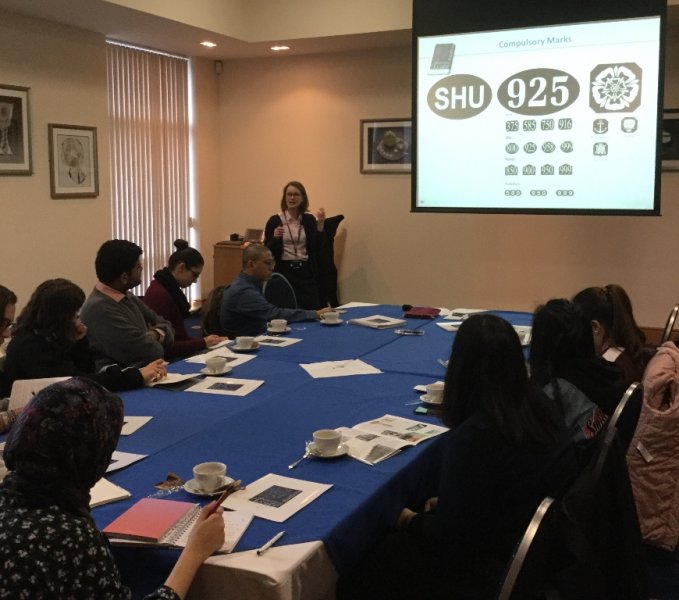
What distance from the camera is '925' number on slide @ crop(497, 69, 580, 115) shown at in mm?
5102

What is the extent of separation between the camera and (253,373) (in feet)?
9.76

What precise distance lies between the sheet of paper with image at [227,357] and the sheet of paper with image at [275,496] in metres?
1.26

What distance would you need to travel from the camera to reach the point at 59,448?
128cm

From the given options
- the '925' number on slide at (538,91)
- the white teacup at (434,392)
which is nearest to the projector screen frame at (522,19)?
the '925' number on slide at (538,91)

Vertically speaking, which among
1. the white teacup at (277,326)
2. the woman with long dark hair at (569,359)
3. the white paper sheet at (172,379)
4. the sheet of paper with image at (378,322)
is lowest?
the white paper sheet at (172,379)

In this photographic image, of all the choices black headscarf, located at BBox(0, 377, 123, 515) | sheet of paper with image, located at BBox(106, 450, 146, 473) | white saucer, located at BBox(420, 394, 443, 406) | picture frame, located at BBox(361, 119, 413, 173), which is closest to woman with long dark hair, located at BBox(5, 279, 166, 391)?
sheet of paper with image, located at BBox(106, 450, 146, 473)

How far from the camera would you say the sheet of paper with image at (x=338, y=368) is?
2.99 meters

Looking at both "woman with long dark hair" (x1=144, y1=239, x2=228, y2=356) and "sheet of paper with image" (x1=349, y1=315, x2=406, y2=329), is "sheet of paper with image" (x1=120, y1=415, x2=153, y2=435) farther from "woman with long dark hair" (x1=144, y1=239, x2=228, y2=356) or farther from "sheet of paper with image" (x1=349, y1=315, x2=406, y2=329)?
"sheet of paper with image" (x1=349, y1=315, x2=406, y2=329)

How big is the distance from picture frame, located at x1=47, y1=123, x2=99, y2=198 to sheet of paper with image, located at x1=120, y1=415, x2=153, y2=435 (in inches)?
154

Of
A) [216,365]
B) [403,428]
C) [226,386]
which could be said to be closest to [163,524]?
[403,428]

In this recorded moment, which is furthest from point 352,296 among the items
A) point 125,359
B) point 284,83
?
point 125,359

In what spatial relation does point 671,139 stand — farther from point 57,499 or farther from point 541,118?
point 57,499

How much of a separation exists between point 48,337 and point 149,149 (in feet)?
15.2

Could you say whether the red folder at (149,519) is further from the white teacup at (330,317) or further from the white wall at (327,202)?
the white wall at (327,202)
